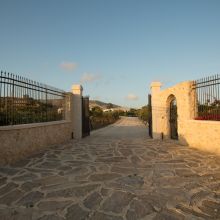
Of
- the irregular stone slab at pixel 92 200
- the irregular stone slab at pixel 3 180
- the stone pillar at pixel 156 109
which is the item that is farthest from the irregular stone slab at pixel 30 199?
the stone pillar at pixel 156 109

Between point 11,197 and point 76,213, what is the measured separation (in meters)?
1.48

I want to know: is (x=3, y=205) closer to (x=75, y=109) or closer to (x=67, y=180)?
(x=67, y=180)

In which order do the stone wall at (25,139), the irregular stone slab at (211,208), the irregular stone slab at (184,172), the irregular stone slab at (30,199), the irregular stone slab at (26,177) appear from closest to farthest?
the irregular stone slab at (211,208) → the irregular stone slab at (30,199) → the irregular stone slab at (26,177) → the irregular stone slab at (184,172) → the stone wall at (25,139)

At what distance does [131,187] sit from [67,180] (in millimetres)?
1554

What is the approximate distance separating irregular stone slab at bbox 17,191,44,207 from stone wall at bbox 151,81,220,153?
21.6 ft

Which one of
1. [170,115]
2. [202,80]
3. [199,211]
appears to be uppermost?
[202,80]

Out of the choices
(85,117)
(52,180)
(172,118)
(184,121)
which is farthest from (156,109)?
(52,180)

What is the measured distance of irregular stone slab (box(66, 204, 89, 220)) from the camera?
3279 millimetres

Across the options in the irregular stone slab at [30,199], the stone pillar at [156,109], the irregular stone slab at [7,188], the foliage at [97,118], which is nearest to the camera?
the irregular stone slab at [30,199]

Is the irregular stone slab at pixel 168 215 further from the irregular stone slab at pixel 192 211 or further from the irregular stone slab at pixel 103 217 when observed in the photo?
the irregular stone slab at pixel 103 217

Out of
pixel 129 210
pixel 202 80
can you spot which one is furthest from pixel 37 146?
pixel 202 80

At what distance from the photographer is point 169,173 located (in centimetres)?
557

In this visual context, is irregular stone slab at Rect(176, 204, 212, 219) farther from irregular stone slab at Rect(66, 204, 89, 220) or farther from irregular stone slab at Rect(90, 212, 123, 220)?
irregular stone slab at Rect(66, 204, 89, 220)

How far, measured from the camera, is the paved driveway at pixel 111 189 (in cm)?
343
